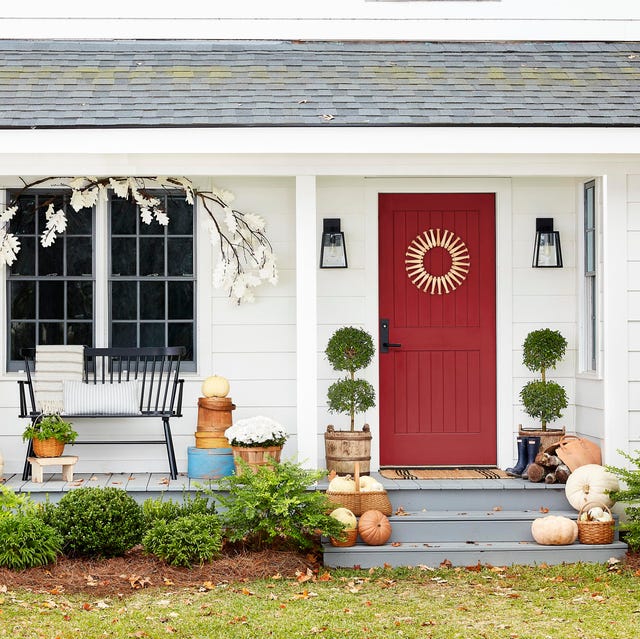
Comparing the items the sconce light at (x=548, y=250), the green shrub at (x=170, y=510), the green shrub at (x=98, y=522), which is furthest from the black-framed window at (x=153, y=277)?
the sconce light at (x=548, y=250)

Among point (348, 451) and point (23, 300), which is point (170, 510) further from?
point (23, 300)

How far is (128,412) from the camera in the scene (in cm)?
726

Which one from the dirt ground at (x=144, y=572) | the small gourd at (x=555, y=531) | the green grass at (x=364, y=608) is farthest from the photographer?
the small gourd at (x=555, y=531)

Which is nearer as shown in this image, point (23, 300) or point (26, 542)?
point (26, 542)

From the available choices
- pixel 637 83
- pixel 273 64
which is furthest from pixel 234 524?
pixel 637 83

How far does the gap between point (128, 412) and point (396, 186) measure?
2.58m

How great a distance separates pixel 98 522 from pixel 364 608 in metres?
1.71

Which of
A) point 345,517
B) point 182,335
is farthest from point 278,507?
point 182,335

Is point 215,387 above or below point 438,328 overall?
below

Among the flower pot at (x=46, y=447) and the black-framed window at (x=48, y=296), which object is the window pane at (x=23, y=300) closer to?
the black-framed window at (x=48, y=296)

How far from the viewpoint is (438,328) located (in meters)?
7.89

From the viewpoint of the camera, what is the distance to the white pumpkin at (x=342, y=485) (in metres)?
6.68

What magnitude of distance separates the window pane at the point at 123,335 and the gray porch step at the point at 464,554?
7.73 feet

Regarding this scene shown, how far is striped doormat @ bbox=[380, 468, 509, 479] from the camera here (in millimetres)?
7406
